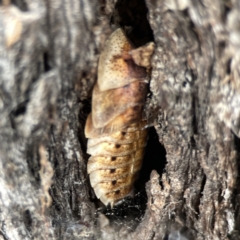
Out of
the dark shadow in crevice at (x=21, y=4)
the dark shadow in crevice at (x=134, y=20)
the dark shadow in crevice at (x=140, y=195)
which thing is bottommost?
Result: the dark shadow in crevice at (x=140, y=195)

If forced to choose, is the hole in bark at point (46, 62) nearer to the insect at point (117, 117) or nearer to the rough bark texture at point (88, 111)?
the rough bark texture at point (88, 111)

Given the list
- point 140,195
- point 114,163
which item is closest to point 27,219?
point 114,163

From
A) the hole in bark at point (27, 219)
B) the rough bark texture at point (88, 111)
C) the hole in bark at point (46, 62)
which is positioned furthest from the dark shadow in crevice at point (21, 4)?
the hole in bark at point (27, 219)

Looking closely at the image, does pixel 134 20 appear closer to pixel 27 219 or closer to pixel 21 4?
pixel 21 4

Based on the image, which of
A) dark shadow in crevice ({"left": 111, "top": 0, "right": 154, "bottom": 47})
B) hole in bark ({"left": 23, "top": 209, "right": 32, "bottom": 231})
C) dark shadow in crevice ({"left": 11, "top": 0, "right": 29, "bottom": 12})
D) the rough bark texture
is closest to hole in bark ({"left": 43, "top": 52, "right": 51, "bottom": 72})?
the rough bark texture

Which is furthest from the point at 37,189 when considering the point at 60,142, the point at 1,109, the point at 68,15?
the point at 68,15

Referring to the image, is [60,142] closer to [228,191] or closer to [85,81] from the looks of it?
[85,81]
